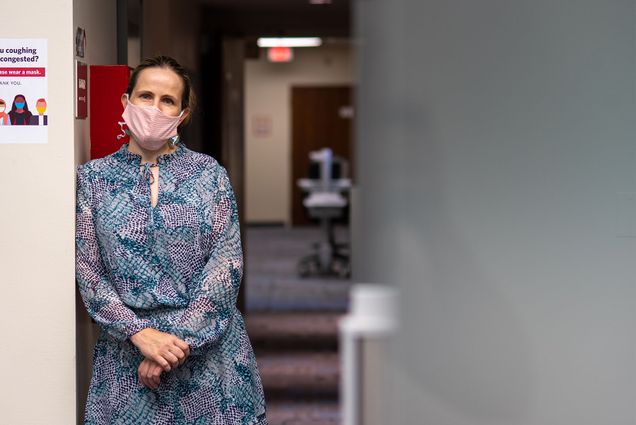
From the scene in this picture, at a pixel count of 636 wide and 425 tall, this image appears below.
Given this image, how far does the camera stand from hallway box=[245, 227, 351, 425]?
16.8 ft

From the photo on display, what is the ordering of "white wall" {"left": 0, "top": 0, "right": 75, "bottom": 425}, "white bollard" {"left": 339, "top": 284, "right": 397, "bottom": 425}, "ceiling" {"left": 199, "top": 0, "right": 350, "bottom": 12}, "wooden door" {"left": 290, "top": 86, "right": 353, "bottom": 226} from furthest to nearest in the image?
"wooden door" {"left": 290, "top": 86, "right": 353, "bottom": 226} < "ceiling" {"left": 199, "top": 0, "right": 350, "bottom": 12} < "white wall" {"left": 0, "top": 0, "right": 75, "bottom": 425} < "white bollard" {"left": 339, "top": 284, "right": 397, "bottom": 425}

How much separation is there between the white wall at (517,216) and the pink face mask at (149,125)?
4.77 ft

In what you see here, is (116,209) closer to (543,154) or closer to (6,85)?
(6,85)

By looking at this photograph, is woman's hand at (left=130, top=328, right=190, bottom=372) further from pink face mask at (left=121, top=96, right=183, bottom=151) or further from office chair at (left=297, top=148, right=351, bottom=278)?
office chair at (left=297, top=148, right=351, bottom=278)

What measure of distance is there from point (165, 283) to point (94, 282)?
0.19 metres

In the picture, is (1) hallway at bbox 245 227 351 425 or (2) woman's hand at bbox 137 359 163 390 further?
(1) hallway at bbox 245 227 351 425

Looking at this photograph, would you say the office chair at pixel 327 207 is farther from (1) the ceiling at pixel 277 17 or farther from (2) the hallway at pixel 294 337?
(1) the ceiling at pixel 277 17

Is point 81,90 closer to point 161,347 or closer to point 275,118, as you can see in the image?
point 161,347

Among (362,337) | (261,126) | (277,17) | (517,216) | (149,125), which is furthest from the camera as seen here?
(261,126)

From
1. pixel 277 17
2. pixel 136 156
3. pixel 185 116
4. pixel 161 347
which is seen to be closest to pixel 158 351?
pixel 161 347

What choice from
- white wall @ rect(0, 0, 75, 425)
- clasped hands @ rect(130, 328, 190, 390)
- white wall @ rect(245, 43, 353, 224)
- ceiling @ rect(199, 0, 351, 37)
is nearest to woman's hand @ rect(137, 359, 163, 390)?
→ clasped hands @ rect(130, 328, 190, 390)

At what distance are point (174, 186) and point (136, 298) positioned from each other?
0.32 metres

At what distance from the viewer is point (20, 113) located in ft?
8.64

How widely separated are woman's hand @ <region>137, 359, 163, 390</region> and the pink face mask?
59 centimetres
